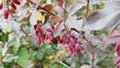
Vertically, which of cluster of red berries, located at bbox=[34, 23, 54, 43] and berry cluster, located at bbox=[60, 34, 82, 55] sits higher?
cluster of red berries, located at bbox=[34, 23, 54, 43]

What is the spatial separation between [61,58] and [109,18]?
1362mm

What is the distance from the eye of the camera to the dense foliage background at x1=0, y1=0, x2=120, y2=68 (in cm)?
44

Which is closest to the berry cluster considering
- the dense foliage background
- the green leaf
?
the dense foliage background

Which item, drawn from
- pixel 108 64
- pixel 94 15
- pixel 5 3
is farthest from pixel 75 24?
pixel 108 64

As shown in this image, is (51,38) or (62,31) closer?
(51,38)

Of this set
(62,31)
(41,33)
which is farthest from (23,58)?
(41,33)

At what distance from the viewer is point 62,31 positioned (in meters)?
1.08

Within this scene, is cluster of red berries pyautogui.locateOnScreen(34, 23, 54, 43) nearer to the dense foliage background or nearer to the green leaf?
the dense foliage background

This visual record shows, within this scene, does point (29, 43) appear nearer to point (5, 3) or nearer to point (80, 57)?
point (80, 57)

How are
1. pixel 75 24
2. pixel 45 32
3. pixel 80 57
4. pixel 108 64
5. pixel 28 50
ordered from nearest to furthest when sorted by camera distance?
pixel 75 24 → pixel 45 32 → pixel 80 57 → pixel 108 64 → pixel 28 50

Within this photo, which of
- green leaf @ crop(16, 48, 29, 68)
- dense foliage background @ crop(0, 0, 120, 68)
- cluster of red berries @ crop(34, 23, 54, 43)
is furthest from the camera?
green leaf @ crop(16, 48, 29, 68)

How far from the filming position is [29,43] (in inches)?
67.9

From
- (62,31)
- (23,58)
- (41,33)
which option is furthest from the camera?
(23,58)

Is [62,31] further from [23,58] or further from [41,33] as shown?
[23,58]
